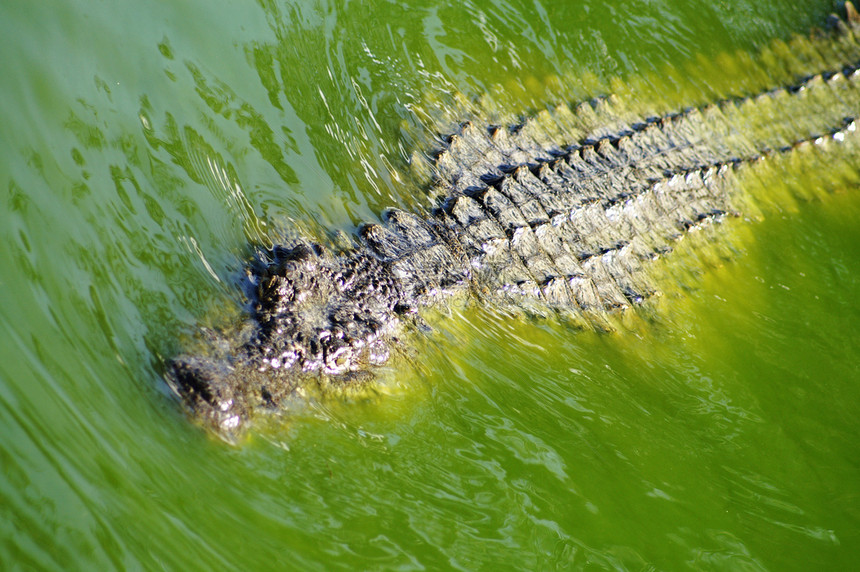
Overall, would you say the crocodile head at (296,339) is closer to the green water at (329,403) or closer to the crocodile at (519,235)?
the crocodile at (519,235)

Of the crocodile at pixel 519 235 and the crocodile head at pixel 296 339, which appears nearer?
the crocodile head at pixel 296 339

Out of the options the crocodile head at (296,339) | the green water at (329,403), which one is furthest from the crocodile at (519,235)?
the green water at (329,403)

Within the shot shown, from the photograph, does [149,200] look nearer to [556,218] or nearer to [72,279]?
[72,279]

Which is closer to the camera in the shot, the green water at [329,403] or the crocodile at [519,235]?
the green water at [329,403]

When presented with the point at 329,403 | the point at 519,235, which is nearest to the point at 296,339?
the point at 329,403

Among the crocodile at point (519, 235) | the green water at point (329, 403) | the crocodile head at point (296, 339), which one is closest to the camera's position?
the green water at point (329, 403)

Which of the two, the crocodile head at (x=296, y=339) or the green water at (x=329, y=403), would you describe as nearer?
the green water at (x=329, y=403)

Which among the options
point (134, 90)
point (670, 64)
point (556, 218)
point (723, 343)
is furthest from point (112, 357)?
point (670, 64)

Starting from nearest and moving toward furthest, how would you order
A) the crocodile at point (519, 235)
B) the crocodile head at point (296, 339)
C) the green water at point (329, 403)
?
the green water at point (329, 403), the crocodile head at point (296, 339), the crocodile at point (519, 235)

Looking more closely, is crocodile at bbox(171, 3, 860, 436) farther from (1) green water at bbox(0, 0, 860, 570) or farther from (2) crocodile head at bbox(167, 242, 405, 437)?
(1) green water at bbox(0, 0, 860, 570)
